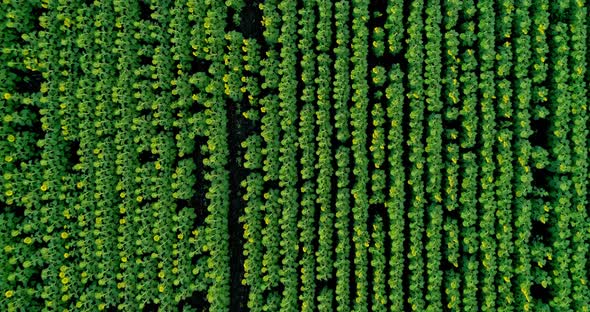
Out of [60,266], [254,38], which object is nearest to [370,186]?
[254,38]

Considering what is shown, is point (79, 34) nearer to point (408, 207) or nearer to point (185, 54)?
point (185, 54)

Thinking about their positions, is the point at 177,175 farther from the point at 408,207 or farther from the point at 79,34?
the point at 408,207

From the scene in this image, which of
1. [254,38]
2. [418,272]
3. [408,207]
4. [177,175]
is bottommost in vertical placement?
[418,272]

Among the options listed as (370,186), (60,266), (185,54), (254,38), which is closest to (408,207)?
(370,186)

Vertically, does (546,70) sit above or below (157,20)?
below

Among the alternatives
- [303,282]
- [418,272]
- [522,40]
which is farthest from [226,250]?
[522,40]

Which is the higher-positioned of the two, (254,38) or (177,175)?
(254,38)

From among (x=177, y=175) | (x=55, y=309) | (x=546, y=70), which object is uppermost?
(x=546, y=70)
